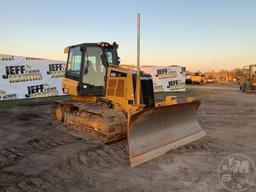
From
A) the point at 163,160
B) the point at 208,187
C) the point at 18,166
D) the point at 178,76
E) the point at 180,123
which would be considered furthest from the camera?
the point at 178,76

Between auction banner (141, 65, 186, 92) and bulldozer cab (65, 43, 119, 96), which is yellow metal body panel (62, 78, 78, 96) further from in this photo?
auction banner (141, 65, 186, 92)

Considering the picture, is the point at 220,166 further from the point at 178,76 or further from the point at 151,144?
the point at 178,76

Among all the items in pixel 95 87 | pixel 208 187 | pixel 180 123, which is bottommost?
pixel 208 187

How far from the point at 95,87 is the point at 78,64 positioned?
36.9 inches

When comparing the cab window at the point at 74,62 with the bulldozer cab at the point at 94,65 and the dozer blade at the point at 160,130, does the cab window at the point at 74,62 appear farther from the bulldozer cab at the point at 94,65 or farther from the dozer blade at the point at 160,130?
the dozer blade at the point at 160,130

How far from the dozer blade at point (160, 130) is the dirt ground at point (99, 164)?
203 millimetres

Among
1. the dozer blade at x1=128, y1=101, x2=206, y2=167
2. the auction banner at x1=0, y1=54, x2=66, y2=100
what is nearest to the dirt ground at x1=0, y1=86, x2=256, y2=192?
the dozer blade at x1=128, y1=101, x2=206, y2=167

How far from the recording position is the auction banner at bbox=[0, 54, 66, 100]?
1528 centimetres

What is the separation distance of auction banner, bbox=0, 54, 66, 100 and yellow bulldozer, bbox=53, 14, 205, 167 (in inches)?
348

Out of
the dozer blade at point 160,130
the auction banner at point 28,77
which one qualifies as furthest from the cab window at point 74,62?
the auction banner at point 28,77

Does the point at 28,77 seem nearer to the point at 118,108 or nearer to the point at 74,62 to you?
the point at 74,62

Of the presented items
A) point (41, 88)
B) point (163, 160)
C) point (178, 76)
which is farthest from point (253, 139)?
point (178, 76)

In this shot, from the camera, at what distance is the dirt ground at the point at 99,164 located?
3.96 m

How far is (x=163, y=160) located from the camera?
5125mm
